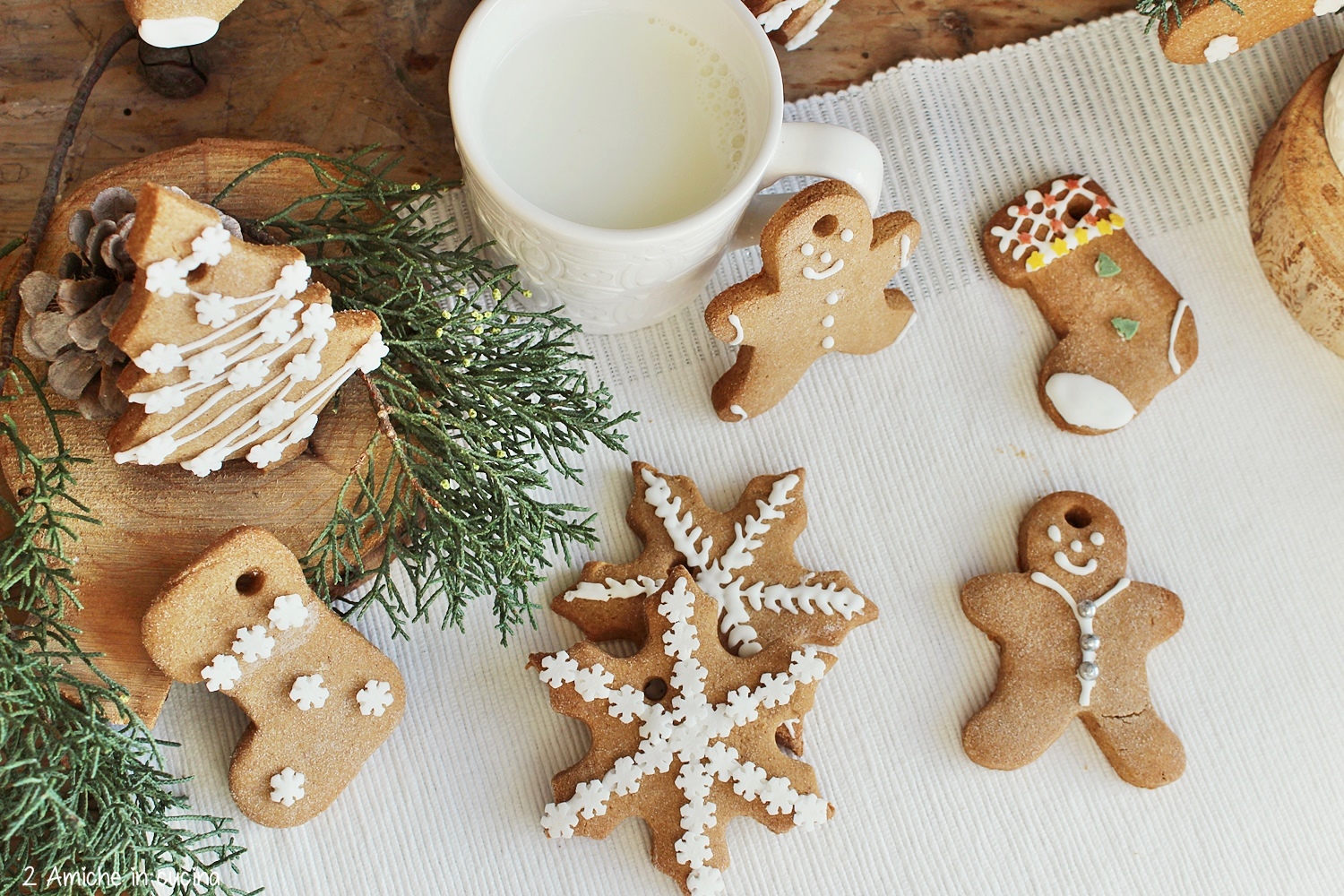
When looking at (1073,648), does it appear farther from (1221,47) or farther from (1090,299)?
(1221,47)

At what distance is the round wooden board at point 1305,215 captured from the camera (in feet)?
2.93

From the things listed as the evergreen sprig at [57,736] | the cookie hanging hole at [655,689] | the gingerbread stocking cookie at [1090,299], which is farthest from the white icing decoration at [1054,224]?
the evergreen sprig at [57,736]

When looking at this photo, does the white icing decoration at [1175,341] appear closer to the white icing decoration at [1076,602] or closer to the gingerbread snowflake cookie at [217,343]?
the white icing decoration at [1076,602]

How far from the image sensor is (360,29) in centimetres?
93

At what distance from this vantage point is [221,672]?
749 millimetres

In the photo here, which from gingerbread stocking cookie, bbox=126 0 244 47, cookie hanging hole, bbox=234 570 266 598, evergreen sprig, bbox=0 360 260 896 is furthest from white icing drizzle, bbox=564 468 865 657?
gingerbread stocking cookie, bbox=126 0 244 47

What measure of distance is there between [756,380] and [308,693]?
44cm

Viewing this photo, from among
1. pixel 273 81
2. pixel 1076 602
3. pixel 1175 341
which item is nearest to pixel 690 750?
pixel 1076 602

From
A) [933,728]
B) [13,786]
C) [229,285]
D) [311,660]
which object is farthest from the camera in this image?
[933,728]

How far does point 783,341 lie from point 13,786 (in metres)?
0.64

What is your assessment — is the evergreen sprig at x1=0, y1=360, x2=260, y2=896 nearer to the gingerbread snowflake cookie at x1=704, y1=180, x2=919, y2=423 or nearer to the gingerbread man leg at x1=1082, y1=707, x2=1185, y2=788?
the gingerbread snowflake cookie at x1=704, y1=180, x2=919, y2=423

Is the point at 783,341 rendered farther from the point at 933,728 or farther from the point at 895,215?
the point at 933,728

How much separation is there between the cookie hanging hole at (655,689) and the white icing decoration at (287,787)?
28cm

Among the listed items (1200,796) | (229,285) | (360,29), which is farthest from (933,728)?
(360,29)
